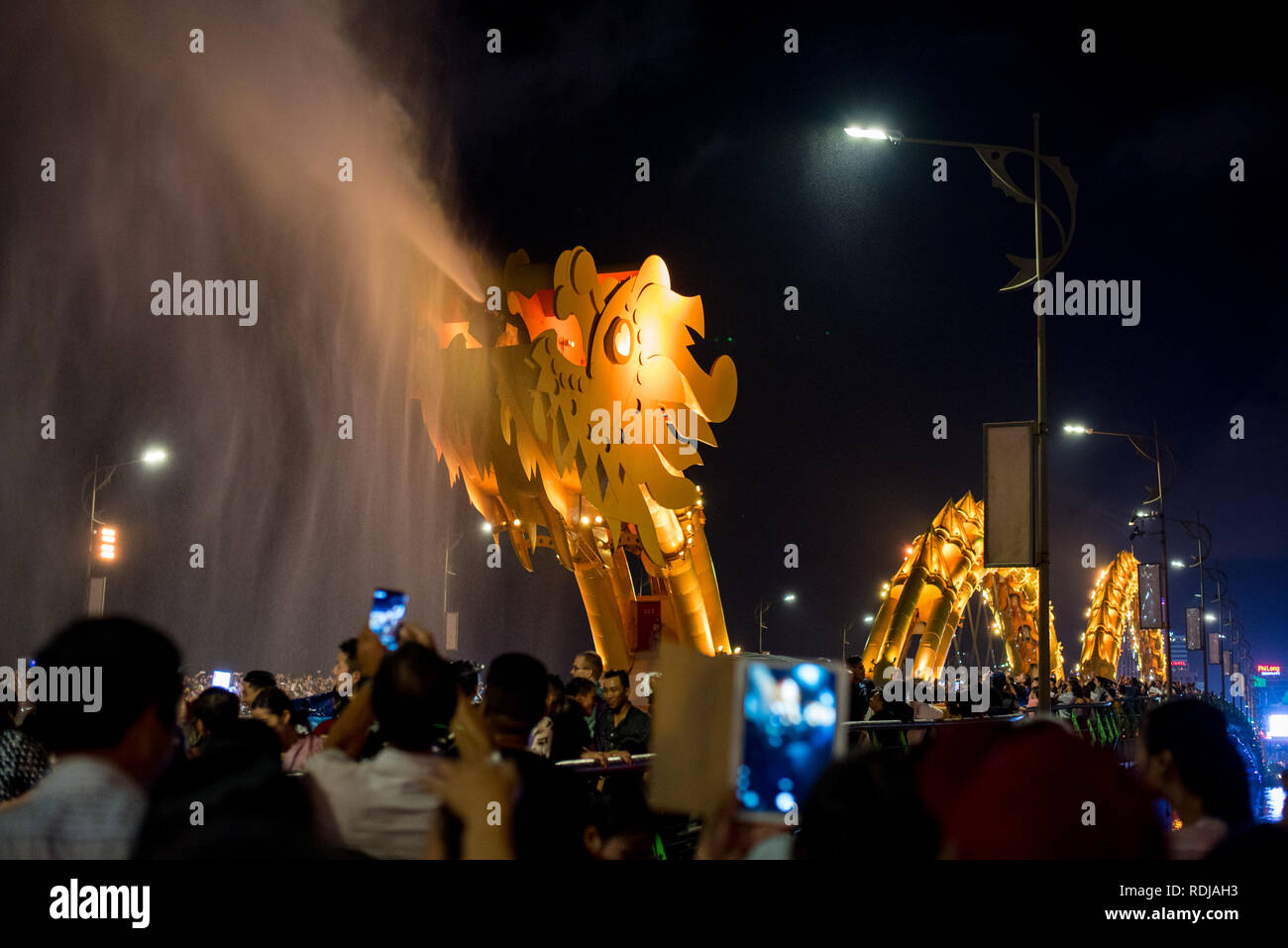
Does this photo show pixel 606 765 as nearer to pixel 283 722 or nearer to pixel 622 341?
pixel 283 722

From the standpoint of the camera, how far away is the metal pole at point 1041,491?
13766 millimetres

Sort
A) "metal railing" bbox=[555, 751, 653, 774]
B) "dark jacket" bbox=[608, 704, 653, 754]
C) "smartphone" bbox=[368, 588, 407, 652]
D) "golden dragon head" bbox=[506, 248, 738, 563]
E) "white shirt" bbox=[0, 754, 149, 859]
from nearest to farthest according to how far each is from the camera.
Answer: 1. "white shirt" bbox=[0, 754, 149, 859]
2. "smartphone" bbox=[368, 588, 407, 652]
3. "metal railing" bbox=[555, 751, 653, 774]
4. "dark jacket" bbox=[608, 704, 653, 754]
5. "golden dragon head" bbox=[506, 248, 738, 563]

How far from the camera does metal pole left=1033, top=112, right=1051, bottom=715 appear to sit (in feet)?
45.2

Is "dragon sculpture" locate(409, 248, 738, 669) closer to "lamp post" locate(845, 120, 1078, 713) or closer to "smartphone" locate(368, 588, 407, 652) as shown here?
"lamp post" locate(845, 120, 1078, 713)

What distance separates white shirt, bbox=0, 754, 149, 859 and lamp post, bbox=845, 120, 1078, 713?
11.3 m

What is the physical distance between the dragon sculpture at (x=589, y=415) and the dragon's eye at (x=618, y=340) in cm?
2

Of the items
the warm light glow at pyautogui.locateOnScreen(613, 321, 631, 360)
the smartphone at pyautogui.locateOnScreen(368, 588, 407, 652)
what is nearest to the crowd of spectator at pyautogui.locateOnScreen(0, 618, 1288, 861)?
the smartphone at pyautogui.locateOnScreen(368, 588, 407, 652)

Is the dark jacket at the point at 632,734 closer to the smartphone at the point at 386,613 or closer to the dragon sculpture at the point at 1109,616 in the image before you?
the smartphone at the point at 386,613

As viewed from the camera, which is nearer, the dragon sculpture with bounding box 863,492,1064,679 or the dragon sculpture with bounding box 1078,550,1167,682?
the dragon sculpture with bounding box 863,492,1064,679

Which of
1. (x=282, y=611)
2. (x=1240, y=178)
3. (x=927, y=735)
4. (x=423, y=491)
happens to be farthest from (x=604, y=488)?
(x=282, y=611)

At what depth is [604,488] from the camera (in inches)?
848

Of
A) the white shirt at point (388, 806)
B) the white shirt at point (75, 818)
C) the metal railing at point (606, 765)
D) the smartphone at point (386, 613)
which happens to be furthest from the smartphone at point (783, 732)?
the metal railing at point (606, 765)

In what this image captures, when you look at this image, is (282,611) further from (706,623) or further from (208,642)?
(706,623)

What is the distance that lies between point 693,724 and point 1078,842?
1215mm
